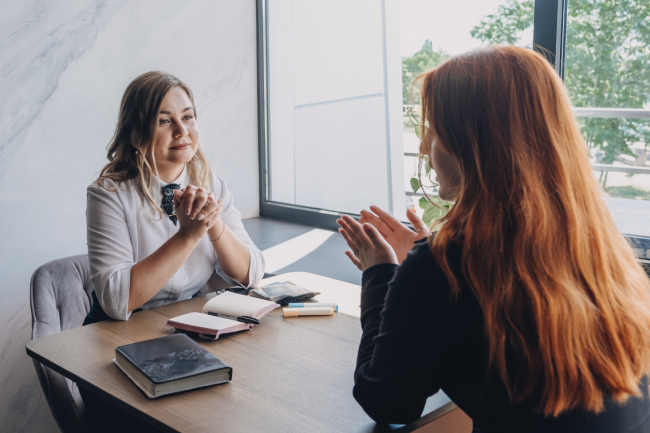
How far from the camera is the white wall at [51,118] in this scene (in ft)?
7.14

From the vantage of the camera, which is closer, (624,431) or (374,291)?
(624,431)

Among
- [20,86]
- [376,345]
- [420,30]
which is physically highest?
[420,30]

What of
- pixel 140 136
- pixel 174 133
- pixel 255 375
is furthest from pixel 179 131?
pixel 255 375

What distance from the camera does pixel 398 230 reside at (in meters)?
1.30

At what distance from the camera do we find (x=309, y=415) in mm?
991

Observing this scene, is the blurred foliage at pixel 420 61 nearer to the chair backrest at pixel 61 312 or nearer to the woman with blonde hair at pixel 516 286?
the chair backrest at pixel 61 312

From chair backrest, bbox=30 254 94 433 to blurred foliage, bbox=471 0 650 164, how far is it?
5.90ft

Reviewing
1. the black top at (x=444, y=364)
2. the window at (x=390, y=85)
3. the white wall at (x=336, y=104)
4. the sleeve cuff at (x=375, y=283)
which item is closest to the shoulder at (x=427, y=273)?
the black top at (x=444, y=364)

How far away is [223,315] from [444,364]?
0.83 m

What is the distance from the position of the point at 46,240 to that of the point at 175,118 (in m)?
0.95

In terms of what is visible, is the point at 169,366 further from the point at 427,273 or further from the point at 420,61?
the point at 420,61

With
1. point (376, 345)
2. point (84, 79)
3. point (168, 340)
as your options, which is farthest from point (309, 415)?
point (84, 79)

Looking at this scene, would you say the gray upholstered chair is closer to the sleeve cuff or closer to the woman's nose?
Result: the woman's nose

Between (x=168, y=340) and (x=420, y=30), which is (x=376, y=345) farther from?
(x=420, y=30)
